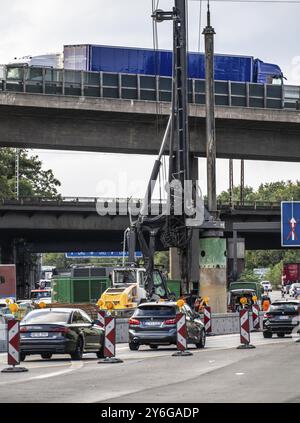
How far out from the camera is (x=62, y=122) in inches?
2357

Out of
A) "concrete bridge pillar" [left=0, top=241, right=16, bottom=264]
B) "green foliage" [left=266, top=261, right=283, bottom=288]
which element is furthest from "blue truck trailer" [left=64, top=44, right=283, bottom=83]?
"green foliage" [left=266, top=261, right=283, bottom=288]

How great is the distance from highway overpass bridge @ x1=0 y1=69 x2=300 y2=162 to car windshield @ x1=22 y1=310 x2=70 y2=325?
2646 cm

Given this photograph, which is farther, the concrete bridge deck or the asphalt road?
the concrete bridge deck

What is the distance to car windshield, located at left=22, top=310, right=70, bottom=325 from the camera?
31.3 metres

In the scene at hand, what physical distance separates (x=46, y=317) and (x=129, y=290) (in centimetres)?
2091

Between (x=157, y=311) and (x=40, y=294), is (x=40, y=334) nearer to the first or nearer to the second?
(x=157, y=311)

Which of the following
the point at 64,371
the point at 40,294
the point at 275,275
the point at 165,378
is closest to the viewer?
the point at 165,378

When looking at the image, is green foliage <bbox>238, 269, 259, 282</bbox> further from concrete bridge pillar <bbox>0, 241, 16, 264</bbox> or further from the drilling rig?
the drilling rig

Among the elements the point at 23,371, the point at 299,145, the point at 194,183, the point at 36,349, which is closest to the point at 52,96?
the point at 194,183

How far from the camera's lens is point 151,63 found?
62.9 m

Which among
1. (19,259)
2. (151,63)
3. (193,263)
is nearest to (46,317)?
(151,63)

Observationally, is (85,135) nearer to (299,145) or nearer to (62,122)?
(62,122)

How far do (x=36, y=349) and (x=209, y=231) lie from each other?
109 ft

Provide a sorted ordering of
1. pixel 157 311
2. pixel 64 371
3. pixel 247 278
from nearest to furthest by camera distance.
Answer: pixel 64 371
pixel 157 311
pixel 247 278
